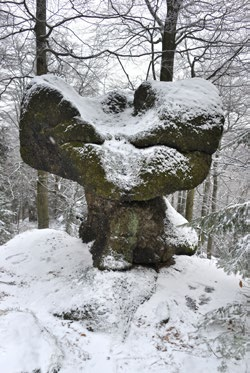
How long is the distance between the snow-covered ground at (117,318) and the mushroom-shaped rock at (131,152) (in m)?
0.51

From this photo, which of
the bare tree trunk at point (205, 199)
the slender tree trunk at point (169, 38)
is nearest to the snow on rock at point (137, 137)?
the slender tree trunk at point (169, 38)

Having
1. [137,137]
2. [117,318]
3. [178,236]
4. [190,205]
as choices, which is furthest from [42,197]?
[117,318]

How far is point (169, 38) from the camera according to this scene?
709cm

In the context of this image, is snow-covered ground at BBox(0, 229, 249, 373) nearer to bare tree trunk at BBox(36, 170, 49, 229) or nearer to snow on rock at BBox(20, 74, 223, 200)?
snow on rock at BBox(20, 74, 223, 200)

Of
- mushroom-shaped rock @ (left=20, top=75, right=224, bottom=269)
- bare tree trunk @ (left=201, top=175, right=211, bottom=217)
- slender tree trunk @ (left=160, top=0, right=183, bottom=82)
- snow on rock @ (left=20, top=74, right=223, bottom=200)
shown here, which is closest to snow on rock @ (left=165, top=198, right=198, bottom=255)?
mushroom-shaped rock @ (left=20, top=75, right=224, bottom=269)

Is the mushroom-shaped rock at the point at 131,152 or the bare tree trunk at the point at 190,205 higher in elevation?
the mushroom-shaped rock at the point at 131,152

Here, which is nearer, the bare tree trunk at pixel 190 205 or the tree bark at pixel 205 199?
the bare tree trunk at pixel 190 205

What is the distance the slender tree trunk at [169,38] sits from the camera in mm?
6221

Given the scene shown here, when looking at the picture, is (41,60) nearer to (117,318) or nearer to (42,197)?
(42,197)

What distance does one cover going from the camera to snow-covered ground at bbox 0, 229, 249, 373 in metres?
3.11

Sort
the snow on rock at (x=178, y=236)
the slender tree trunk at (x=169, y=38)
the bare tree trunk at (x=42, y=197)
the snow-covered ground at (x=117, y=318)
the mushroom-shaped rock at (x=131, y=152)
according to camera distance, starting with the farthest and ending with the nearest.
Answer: the bare tree trunk at (x=42, y=197) < the slender tree trunk at (x=169, y=38) < the snow on rock at (x=178, y=236) < the mushroom-shaped rock at (x=131, y=152) < the snow-covered ground at (x=117, y=318)

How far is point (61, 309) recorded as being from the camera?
4133mm

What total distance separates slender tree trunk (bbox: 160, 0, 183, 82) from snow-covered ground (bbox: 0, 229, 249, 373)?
190 inches

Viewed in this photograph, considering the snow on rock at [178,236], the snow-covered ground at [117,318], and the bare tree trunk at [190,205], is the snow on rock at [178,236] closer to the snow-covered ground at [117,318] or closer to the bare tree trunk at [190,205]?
the snow-covered ground at [117,318]
